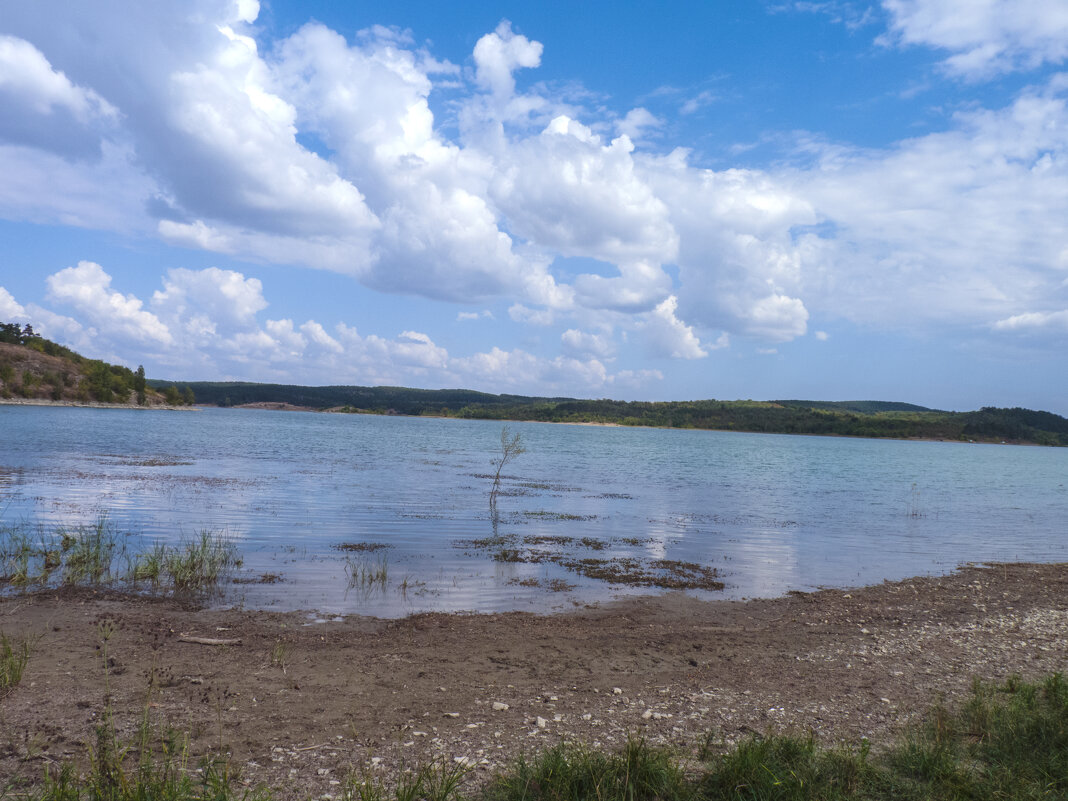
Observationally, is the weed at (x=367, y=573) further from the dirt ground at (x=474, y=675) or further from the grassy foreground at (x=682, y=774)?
the grassy foreground at (x=682, y=774)

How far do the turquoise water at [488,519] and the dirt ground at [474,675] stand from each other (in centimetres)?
231

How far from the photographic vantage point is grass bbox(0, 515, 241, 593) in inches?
555

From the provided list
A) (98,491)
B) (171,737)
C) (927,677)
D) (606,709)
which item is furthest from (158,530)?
(927,677)

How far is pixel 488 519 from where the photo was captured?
26.6 meters

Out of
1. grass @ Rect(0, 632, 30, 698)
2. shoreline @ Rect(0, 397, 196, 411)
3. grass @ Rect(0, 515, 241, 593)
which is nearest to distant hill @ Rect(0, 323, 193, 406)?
shoreline @ Rect(0, 397, 196, 411)

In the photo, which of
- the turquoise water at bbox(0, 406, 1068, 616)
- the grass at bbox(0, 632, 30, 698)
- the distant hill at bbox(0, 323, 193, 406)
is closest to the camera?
the grass at bbox(0, 632, 30, 698)

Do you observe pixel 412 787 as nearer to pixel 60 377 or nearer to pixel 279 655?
pixel 279 655

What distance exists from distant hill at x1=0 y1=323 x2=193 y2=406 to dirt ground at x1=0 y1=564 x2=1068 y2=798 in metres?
171

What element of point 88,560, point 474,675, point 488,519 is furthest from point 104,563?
point 488,519

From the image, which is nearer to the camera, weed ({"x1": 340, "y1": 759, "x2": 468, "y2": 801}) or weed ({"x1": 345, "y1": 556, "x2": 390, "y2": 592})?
weed ({"x1": 340, "y1": 759, "x2": 468, "y2": 801})

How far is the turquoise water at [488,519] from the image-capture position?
16.5m

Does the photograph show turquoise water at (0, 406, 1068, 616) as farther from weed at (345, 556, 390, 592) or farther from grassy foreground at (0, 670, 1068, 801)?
grassy foreground at (0, 670, 1068, 801)

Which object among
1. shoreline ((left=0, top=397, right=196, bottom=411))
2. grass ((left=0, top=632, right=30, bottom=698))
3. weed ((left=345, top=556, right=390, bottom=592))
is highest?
grass ((left=0, top=632, right=30, bottom=698))

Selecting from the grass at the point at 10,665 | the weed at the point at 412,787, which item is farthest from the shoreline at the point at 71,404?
the weed at the point at 412,787
